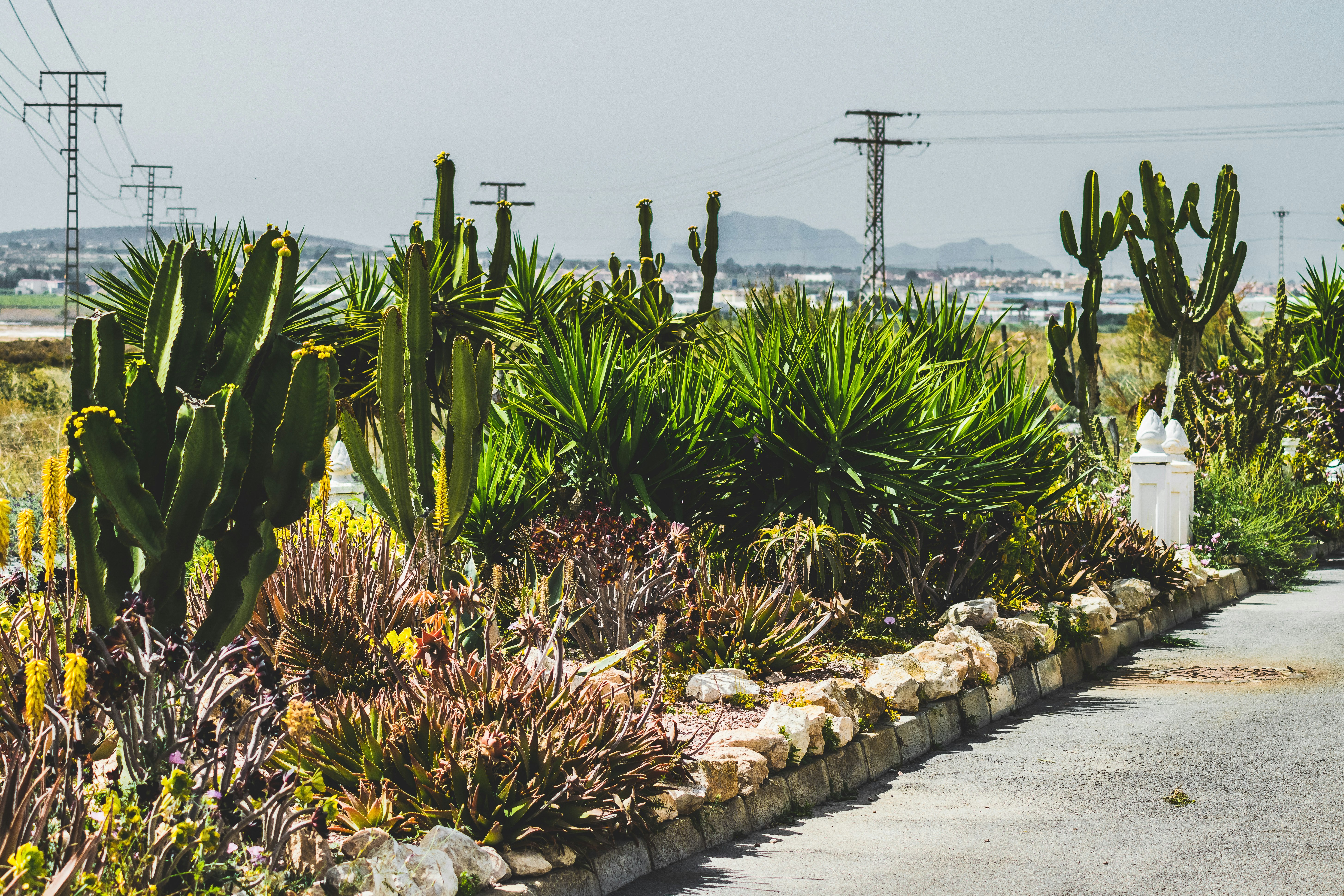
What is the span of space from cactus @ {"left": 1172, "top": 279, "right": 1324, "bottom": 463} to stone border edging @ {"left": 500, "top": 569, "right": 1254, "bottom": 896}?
5793 millimetres

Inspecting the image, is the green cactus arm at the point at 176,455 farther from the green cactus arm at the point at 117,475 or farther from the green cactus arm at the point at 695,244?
the green cactus arm at the point at 695,244

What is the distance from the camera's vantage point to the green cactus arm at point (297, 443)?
4.48 metres

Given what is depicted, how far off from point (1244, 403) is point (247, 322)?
12.0m

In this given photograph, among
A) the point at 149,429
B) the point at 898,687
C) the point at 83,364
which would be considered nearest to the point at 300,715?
the point at 149,429

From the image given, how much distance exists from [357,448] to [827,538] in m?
2.64

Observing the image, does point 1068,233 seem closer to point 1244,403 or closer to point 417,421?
point 1244,403

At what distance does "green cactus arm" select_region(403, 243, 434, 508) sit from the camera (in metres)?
6.28

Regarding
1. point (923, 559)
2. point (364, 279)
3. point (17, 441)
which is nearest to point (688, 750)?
point (923, 559)

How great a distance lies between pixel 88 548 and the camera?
427 cm

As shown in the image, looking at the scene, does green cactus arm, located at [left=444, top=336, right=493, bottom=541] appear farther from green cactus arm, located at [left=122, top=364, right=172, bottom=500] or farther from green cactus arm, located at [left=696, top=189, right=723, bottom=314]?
green cactus arm, located at [left=696, top=189, right=723, bottom=314]

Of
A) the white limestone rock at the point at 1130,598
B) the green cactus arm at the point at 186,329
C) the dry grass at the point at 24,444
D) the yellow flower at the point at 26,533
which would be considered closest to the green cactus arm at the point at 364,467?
the green cactus arm at the point at 186,329

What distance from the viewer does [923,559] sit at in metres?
8.46

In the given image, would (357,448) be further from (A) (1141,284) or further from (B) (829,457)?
(A) (1141,284)

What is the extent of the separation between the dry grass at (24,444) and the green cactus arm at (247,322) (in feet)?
17.3
